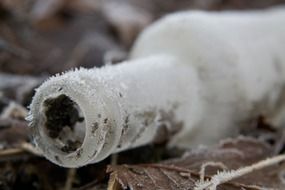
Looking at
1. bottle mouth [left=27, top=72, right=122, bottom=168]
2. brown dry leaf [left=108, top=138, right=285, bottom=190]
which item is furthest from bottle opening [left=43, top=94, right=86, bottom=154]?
brown dry leaf [left=108, top=138, right=285, bottom=190]

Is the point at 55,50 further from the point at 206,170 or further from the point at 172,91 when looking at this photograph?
the point at 206,170

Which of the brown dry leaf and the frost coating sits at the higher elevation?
the frost coating

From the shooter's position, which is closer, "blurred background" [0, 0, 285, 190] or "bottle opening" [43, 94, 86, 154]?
"bottle opening" [43, 94, 86, 154]

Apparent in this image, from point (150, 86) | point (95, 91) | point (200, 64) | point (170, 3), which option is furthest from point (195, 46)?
point (170, 3)

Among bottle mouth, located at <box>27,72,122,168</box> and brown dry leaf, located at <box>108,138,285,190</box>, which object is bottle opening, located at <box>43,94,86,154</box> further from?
brown dry leaf, located at <box>108,138,285,190</box>

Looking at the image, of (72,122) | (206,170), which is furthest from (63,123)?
(206,170)

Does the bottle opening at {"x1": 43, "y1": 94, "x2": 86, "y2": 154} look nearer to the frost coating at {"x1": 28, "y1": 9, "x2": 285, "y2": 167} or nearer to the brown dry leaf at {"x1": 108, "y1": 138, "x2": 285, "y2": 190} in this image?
the frost coating at {"x1": 28, "y1": 9, "x2": 285, "y2": 167}
